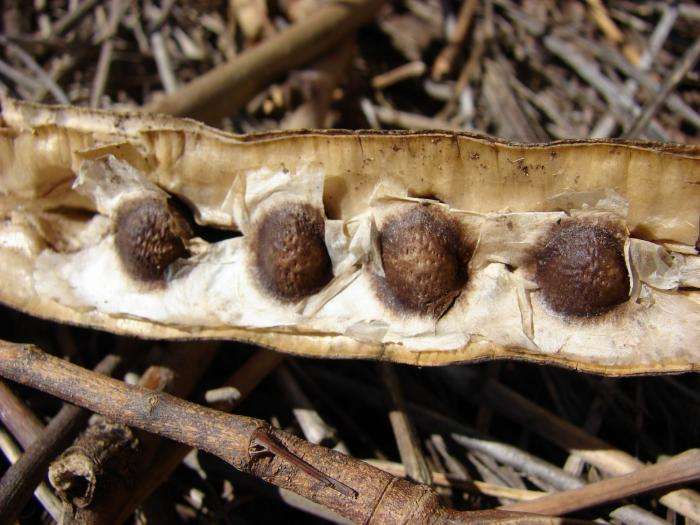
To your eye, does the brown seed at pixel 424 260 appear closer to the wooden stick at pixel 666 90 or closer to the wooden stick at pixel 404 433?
the wooden stick at pixel 404 433

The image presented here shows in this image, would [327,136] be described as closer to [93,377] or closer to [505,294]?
[505,294]

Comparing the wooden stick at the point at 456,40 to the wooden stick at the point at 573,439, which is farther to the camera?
the wooden stick at the point at 456,40

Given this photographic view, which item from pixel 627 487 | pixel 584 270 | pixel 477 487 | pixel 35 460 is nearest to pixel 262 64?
pixel 584 270

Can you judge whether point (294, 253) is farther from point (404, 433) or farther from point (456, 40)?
point (456, 40)

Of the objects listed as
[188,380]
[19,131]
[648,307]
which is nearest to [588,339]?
[648,307]

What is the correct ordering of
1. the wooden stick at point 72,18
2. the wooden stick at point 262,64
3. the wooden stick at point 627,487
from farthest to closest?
the wooden stick at point 72,18 → the wooden stick at point 262,64 → the wooden stick at point 627,487

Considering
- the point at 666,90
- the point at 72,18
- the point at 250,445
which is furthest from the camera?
the point at 72,18

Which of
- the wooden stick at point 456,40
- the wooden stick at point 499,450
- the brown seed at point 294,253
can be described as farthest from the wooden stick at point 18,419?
the wooden stick at point 456,40
